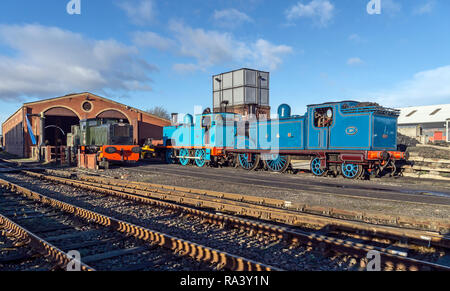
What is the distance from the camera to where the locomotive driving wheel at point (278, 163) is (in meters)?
16.6

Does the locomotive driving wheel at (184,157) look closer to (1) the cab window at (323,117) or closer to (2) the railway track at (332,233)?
(1) the cab window at (323,117)

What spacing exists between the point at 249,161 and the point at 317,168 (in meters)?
4.28

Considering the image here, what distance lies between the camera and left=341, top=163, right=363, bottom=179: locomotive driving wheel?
13.6 metres

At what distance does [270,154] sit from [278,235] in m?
11.9

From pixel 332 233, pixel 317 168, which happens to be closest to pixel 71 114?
pixel 317 168

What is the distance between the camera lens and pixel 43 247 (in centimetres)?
487

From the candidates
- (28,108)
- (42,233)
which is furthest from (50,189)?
(28,108)

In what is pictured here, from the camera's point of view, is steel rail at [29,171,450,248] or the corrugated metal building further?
the corrugated metal building

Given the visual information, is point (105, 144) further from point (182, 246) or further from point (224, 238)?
point (182, 246)

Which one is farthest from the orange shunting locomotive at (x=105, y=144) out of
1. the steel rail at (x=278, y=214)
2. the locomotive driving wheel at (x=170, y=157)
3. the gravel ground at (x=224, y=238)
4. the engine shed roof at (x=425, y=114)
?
the engine shed roof at (x=425, y=114)

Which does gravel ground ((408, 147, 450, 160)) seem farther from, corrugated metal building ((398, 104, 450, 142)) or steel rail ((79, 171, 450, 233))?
corrugated metal building ((398, 104, 450, 142))

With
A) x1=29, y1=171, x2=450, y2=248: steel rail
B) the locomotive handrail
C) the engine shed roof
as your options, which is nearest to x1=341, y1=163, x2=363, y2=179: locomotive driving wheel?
the locomotive handrail

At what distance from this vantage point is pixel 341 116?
13836 millimetres

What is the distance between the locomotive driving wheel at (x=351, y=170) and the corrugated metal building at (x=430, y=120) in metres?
27.7
